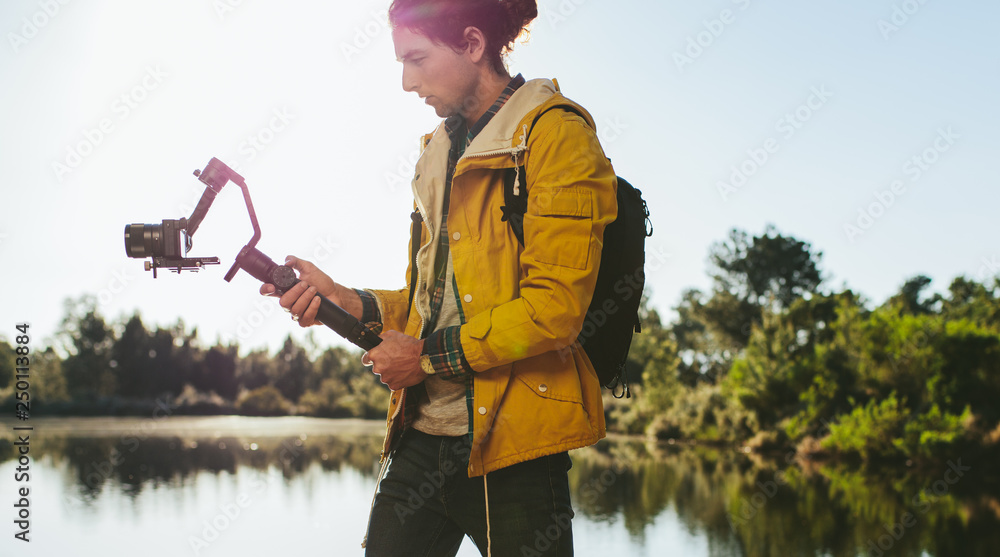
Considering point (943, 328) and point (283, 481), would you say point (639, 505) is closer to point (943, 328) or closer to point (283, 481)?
point (283, 481)

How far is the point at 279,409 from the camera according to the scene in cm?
4119

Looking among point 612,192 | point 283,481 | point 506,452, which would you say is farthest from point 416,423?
point 283,481

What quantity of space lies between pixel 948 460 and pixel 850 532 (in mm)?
8611

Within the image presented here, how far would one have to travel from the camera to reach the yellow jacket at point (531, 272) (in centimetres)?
162

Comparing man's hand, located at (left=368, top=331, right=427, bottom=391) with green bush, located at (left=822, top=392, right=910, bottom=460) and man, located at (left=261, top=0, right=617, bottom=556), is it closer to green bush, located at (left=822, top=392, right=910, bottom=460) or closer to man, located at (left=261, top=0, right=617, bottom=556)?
man, located at (left=261, top=0, right=617, bottom=556)

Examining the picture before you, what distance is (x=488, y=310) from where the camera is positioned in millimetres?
1683

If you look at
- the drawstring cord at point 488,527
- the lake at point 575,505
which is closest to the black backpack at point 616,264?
the drawstring cord at point 488,527

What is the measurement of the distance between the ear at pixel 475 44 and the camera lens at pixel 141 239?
32.1 inches

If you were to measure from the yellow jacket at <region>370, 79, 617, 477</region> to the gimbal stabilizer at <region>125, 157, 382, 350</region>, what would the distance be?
0.25 m

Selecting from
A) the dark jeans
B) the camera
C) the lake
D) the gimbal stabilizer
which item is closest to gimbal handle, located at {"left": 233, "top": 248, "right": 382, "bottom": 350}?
the gimbal stabilizer

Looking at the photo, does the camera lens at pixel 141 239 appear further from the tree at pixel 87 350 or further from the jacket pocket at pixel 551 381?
the tree at pixel 87 350

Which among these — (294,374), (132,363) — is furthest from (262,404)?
(132,363)

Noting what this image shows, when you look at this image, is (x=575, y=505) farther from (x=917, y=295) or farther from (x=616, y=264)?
(x=917, y=295)

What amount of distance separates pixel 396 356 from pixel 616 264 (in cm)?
53
